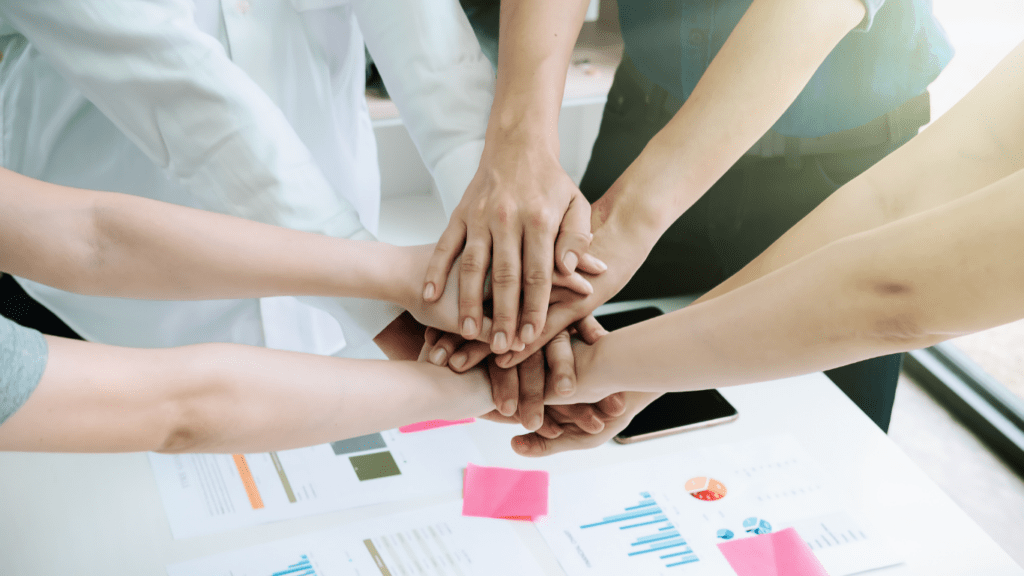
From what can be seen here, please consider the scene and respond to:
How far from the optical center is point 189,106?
3.36ft

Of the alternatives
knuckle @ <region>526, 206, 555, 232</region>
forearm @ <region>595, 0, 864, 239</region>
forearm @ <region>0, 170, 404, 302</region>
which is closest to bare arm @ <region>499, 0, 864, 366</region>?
→ forearm @ <region>595, 0, 864, 239</region>

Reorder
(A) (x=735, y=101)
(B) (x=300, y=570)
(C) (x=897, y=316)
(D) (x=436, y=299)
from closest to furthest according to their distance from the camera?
1. (C) (x=897, y=316)
2. (B) (x=300, y=570)
3. (D) (x=436, y=299)
4. (A) (x=735, y=101)

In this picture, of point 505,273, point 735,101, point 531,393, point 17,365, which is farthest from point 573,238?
point 17,365

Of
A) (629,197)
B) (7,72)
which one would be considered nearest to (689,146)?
(629,197)

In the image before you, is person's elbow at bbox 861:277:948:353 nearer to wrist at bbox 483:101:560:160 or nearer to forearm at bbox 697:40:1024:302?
forearm at bbox 697:40:1024:302

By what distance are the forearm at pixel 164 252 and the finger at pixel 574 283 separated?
0.21m

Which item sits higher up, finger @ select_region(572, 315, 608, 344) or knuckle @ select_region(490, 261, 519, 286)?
finger @ select_region(572, 315, 608, 344)

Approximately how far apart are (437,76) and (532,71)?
14 cm

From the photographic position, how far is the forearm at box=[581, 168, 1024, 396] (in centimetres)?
64

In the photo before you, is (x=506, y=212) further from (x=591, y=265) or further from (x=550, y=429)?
(x=550, y=429)

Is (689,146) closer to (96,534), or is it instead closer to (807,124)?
(807,124)

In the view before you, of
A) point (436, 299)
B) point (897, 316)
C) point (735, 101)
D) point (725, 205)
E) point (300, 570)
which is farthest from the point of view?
point (725, 205)

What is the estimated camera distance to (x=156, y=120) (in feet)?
3.40

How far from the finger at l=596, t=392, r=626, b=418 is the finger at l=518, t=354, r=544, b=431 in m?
0.08
